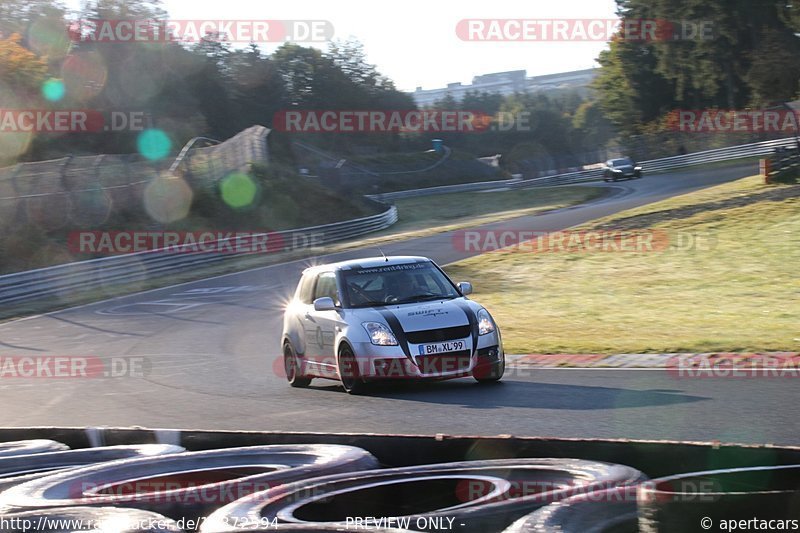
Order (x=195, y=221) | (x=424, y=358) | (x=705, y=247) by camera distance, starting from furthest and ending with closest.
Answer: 1. (x=195, y=221)
2. (x=705, y=247)
3. (x=424, y=358)

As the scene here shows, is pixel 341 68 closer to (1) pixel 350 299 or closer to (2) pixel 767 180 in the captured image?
(2) pixel 767 180

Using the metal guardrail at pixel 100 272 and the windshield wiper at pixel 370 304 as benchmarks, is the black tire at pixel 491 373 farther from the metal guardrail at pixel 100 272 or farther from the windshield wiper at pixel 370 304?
the metal guardrail at pixel 100 272

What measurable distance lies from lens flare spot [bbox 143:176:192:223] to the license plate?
99.5 feet

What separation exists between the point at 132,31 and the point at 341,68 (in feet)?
98.9

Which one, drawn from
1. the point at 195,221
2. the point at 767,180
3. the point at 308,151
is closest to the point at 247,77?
the point at 308,151

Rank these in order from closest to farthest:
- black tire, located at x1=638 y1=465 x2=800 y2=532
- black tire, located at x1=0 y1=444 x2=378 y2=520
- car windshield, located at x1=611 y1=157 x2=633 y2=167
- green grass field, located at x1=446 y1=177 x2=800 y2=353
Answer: black tire, located at x1=638 y1=465 x2=800 y2=532 < black tire, located at x1=0 y1=444 x2=378 y2=520 < green grass field, located at x1=446 y1=177 x2=800 y2=353 < car windshield, located at x1=611 y1=157 x2=633 y2=167

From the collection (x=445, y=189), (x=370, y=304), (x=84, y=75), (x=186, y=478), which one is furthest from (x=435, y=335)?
(x=84, y=75)

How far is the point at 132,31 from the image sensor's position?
7506 cm

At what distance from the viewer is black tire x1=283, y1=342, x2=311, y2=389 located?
12.8 m

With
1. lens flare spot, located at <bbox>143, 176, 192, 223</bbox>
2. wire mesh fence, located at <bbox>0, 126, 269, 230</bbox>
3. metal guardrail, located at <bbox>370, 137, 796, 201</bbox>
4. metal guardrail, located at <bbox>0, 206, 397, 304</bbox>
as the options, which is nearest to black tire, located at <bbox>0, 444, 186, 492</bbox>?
metal guardrail, located at <bbox>0, 206, 397, 304</bbox>

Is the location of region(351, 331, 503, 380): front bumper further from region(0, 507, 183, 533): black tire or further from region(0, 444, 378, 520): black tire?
region(0, 507, 183, 533): black tire

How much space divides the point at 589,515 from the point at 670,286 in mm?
19195

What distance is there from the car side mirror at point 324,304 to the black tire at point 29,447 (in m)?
4.88

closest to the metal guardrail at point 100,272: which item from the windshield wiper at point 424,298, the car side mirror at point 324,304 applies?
the car side mirror at point 324,304
